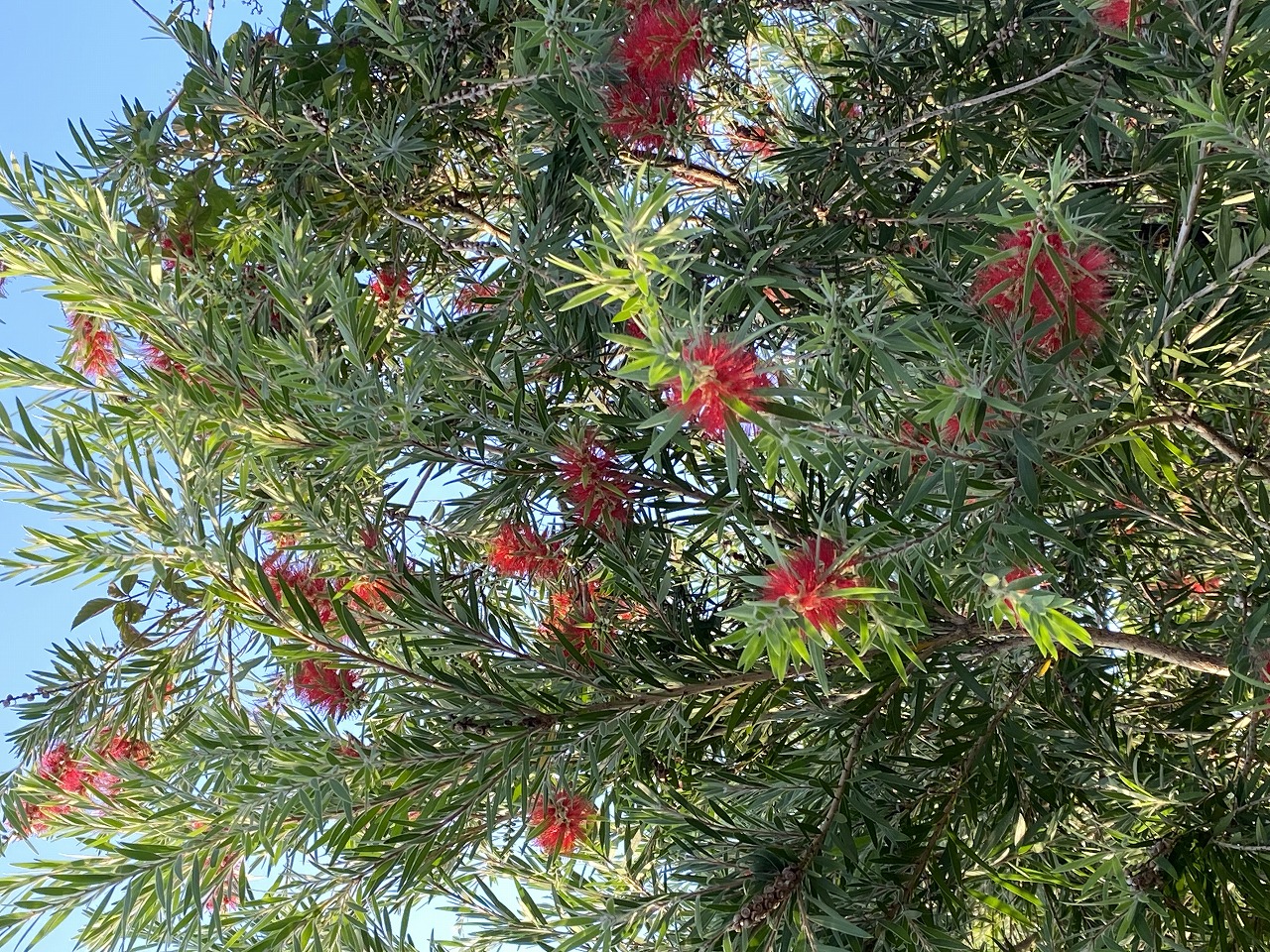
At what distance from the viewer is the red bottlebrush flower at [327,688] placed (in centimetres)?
153

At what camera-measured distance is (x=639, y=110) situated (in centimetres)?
162

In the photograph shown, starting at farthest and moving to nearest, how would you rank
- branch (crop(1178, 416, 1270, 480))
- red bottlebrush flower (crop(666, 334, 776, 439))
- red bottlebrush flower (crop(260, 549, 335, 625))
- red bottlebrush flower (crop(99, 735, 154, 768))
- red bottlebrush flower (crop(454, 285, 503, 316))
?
1. red bottlebrush flower (crop(99, 735, 154, 768))
2. red bottlebrush flower (crop(454, 285, 503, 316))
3. red bottlebrush flower (crop(260, 549, 335, 625))
4. branch (crop(1178, 416, 1270, 480))
5. red bottlebrush flower (crop(666, 334, 776, 439))

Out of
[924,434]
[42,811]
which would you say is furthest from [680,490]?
[42,811]

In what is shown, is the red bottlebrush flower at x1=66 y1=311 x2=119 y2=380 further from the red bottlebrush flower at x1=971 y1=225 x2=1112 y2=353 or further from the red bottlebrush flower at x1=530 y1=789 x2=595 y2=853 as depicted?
the red bottlebrush flower at x1=971 y1=225 x2=1112 y2=353

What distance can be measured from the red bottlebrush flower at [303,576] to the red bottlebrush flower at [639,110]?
84 centimetres

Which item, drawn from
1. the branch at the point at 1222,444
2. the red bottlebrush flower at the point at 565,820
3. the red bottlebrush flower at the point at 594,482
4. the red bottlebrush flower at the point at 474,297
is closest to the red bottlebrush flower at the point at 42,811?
the red bottlebrush flower at the point at 565,820

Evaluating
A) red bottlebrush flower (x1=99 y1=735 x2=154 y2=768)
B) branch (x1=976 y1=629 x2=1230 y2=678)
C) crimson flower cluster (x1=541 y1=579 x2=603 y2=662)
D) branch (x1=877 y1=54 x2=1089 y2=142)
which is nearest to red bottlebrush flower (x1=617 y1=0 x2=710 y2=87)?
branch (x1=877 y1=54 x2=1089 y2=142)

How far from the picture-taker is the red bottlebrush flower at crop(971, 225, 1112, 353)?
2.98 feet

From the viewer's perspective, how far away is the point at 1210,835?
1321mm

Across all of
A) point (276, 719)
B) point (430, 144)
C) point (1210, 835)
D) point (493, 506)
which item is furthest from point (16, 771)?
point (1210, 835)

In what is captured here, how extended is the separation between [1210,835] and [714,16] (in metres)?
1.37

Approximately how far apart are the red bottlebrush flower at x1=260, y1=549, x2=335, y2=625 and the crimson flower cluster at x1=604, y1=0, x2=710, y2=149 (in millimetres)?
848

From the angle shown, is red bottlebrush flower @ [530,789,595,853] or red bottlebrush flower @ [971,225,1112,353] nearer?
red bottlebrush flower @ [971,225,1112,353]

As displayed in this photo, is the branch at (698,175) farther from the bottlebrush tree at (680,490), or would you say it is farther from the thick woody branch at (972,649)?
the thick woody branch at (972,649)
